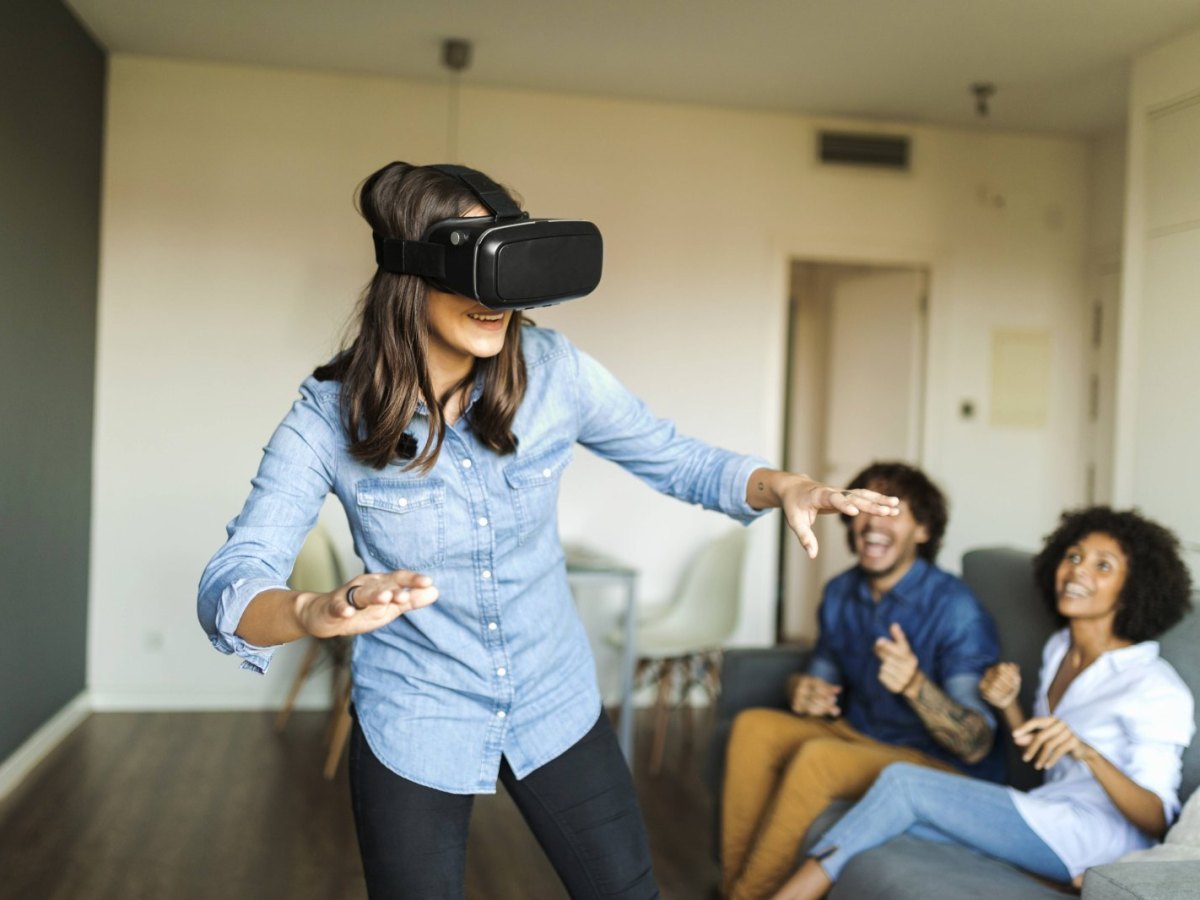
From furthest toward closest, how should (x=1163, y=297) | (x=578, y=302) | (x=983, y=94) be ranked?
(x=578, y=302) < (x=983, y=94) < (x=1163, y=297)

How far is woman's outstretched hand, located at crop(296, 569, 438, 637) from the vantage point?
3.20ft

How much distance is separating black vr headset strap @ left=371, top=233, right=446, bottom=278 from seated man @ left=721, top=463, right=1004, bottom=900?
1.50m

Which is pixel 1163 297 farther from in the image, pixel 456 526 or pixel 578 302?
pixel 456 526

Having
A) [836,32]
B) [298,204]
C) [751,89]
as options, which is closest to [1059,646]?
[836,32]

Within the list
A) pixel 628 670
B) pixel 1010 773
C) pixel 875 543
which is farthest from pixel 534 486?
pixel 628 670


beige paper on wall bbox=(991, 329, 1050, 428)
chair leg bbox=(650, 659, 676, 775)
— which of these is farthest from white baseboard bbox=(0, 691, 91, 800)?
beige paper on wall bbox=(991, 329, 1050, 428)

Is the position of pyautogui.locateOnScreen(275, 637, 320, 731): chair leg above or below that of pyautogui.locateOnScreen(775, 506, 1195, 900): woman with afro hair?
below

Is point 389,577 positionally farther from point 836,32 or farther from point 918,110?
point 918,110

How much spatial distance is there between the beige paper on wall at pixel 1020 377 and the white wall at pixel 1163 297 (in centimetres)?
121

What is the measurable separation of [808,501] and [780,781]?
1.41 m

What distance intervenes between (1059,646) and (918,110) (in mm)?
3044

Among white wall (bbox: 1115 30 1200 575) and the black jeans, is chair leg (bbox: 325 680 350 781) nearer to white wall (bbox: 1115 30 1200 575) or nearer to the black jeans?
the black jeans

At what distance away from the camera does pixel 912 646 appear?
2660mm

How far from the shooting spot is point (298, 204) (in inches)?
183
